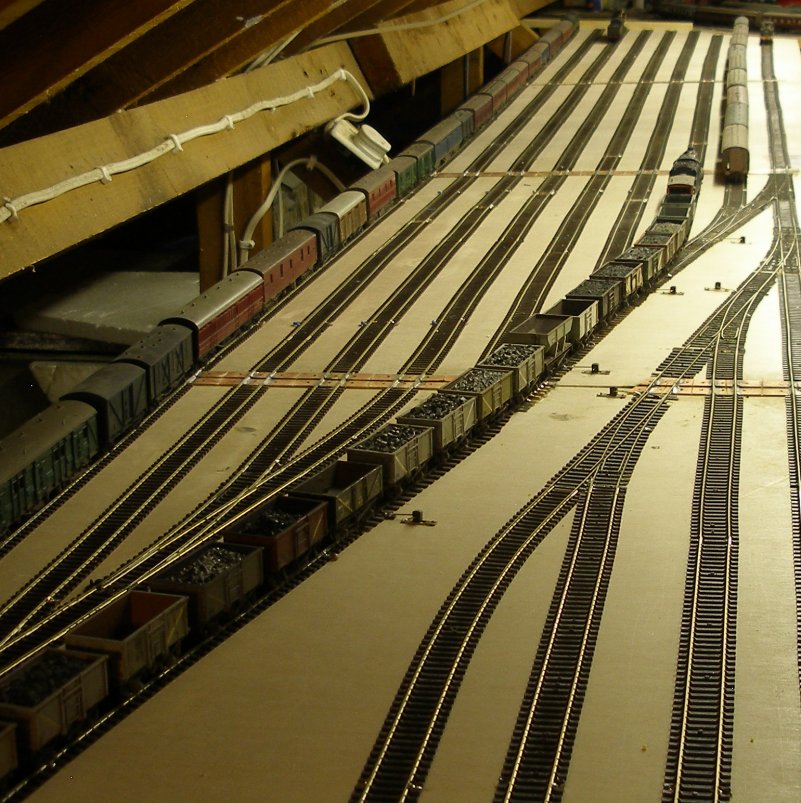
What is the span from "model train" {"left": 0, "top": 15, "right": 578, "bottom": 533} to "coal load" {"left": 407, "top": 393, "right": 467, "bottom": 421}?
4844mm

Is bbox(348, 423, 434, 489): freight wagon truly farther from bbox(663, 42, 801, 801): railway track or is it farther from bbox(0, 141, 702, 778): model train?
bbox(663, 42, 801, 801): railway track

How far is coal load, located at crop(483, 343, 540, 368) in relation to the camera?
74.3 feet

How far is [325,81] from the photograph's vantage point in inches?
1437

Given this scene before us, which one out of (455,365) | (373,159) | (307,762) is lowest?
(307,762)

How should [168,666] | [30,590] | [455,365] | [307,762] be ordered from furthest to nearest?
[455,365]
[30,590]
[168,666]
[307,762]

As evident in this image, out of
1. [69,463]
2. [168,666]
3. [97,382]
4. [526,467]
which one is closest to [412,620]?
[168,666]

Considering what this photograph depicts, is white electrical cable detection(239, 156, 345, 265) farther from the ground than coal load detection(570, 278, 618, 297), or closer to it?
farther from the ground

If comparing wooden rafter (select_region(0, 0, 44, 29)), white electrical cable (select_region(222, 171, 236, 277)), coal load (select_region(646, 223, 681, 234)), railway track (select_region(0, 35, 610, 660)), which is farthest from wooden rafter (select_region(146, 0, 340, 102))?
wooden rafter (select_region(0, 0, 44, 29))

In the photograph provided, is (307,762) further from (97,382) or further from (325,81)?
(325,81)

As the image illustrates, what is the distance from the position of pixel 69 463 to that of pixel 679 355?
11.1 m

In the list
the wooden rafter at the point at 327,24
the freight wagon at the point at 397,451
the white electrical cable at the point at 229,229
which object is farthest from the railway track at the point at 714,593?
the wooden rafter at the point at 327,24

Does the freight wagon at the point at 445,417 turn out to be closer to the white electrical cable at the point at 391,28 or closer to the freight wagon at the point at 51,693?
the freight wagon at the point at 51,693

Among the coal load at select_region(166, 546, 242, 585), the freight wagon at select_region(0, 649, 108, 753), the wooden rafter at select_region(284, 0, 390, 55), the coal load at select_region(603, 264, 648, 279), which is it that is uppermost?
the wooden rafter at select_region(284, 0, 390, 55)

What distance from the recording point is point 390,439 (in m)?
19.3
